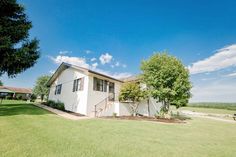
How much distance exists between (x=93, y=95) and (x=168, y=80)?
842cm

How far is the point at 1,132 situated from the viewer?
650 centimetres

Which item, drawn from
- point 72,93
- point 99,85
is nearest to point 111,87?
point 99,85

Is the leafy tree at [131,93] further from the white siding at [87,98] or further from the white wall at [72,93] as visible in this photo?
the white wall at [72,93]

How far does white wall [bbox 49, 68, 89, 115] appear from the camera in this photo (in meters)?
15.2

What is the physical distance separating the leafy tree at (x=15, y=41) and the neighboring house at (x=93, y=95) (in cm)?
453

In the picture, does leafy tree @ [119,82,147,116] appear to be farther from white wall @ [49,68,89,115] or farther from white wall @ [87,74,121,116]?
white wall @ [49,68,89,115]

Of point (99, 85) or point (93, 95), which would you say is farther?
point (99, 85)

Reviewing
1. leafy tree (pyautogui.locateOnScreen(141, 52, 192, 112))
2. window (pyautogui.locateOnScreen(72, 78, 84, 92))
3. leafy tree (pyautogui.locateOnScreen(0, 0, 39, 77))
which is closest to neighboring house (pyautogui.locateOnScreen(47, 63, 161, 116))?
window (pyautogui.locateOnScreen(72, 78, 84, 92))

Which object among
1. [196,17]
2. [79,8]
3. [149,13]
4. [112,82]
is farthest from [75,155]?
[196,17]

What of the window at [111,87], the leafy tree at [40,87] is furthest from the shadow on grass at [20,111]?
the leafy tree at [40,87]

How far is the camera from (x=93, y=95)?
15414 millimetres

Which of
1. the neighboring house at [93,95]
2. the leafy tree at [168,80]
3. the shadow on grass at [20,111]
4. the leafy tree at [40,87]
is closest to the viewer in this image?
the shadow on grass at [20,111]

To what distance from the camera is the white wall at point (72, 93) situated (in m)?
15.2

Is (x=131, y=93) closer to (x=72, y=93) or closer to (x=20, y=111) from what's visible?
(x=72, y=93)
